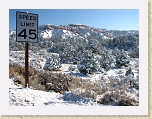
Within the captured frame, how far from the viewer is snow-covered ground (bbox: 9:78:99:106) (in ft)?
18.6

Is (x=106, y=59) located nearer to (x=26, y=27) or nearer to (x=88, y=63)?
(x=88, y=63)

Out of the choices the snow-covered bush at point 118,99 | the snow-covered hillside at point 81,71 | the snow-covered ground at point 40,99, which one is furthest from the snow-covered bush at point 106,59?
the snow-covered ground at point 40,99

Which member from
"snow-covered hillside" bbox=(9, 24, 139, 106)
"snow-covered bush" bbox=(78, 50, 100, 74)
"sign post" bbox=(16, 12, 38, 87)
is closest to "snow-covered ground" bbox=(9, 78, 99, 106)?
"snow-covered hillside" bbox=(9, 24, 139, 106)

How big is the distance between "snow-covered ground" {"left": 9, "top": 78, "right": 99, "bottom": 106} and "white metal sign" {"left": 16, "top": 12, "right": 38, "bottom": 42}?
1.13m

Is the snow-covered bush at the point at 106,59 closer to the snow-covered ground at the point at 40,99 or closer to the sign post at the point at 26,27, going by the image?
the snow-covered ground at the point at 40,99

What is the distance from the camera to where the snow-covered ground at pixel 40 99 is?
5672 millimetres

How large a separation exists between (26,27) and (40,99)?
1.54 metres

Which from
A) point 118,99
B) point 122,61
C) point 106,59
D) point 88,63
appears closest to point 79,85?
point 118,99

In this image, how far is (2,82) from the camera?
223 inches

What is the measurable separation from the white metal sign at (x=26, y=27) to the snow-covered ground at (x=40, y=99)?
113 centimetres

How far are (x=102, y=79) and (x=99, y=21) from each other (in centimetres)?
143

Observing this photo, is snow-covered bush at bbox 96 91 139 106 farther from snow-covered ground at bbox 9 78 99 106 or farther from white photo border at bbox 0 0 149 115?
snow-covered ground at bbox 9 78 99 106

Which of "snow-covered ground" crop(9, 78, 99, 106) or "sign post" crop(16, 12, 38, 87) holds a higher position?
"sign post" crop(16, 12, 38, 87)
